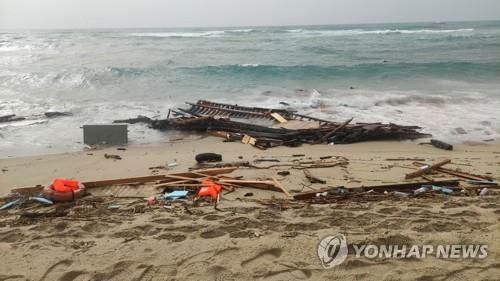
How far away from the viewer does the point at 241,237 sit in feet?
15.5

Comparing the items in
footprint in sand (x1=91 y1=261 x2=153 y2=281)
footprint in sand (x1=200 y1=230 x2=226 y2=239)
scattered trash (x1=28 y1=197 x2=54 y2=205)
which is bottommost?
scattered trash (x1=28 y1=197 x2=54 y2=205)

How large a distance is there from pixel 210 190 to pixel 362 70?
22.6m

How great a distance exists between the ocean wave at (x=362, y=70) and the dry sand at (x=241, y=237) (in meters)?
19.4

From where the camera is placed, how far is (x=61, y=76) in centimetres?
2412

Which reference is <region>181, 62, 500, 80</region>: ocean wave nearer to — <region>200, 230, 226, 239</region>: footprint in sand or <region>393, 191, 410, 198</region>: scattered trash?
<region>393, 191, 410, 198</region>: scattered trash

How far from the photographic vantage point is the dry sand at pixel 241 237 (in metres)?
4.03

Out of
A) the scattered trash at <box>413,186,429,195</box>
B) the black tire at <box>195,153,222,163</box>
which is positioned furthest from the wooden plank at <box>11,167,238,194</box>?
the scattered trash at <box>413,186,429,195</box>

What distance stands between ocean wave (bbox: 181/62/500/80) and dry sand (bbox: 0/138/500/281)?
765 inches

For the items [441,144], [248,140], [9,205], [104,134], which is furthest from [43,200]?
[441,144]

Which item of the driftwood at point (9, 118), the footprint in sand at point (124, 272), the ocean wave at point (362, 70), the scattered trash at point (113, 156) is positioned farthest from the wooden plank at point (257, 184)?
the ocean wave at point (362, 70)

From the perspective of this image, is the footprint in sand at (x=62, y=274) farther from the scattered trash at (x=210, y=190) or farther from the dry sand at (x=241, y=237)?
the scattered trash at (x=210, y=190)

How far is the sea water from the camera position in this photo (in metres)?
12.9

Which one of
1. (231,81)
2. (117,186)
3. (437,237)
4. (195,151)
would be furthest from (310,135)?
(231,81)

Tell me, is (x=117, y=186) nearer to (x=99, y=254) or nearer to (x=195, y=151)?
(x=99, y=254)
